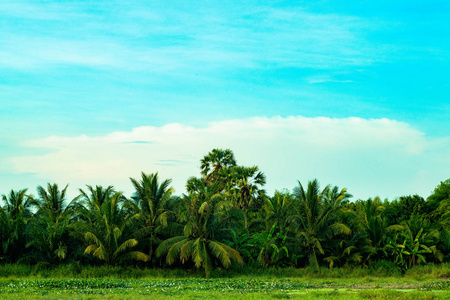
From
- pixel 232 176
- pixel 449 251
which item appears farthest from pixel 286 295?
pixel 232 176

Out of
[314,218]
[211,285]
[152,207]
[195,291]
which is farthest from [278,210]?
[195,291]

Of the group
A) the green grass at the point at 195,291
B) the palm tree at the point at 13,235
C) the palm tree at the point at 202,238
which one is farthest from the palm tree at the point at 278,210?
the palm tree at the point at 13,235

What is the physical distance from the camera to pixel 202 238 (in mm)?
30234

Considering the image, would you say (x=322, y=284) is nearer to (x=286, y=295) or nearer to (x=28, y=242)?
(x=286, y=295)

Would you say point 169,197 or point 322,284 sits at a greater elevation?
point 169,197

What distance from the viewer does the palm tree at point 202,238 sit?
28984mm

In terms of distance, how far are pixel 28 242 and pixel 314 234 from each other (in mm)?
20104

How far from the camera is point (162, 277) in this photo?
95.3 ft

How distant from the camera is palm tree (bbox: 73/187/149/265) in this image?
96.5ft

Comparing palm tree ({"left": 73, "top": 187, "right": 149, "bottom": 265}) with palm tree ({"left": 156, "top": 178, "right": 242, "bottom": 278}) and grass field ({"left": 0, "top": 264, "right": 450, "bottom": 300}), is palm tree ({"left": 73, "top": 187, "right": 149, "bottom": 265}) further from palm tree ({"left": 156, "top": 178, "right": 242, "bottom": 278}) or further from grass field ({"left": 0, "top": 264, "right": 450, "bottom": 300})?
palm tree ({"left": 156, "top": 178, "right": 242, "bottom": 278})

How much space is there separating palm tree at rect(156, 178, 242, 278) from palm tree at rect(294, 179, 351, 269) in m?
5.90

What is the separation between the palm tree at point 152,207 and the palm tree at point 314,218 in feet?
30.2

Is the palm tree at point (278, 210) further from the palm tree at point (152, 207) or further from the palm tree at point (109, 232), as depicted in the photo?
the palm tree at point (109, 232)

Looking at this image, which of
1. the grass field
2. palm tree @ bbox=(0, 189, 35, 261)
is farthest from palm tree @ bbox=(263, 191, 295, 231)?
palm tree @ bbox=(0, 189, 35, 261)
